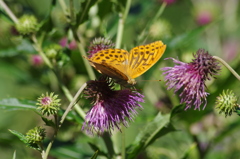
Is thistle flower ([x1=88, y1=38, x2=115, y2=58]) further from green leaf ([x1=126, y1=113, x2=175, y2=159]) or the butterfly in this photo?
green leaf ([x1=126, y1=113, x2=175, y2=159])

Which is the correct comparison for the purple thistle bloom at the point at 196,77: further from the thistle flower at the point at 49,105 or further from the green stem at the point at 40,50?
the green stem at the point at 40,50

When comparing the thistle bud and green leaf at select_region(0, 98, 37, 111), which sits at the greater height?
the thistle bud

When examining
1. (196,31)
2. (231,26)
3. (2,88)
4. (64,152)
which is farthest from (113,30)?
(2,88)

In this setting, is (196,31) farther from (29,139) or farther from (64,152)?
(29,139)

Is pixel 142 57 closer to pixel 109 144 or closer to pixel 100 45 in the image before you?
pixel 100 45

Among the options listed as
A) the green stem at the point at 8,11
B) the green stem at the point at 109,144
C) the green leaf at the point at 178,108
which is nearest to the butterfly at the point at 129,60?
the green leaf at the point at 178,108

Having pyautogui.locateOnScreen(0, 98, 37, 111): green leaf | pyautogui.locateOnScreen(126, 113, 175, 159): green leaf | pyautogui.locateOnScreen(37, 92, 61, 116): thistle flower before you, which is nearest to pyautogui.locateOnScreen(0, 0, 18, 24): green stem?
pyautogui.locateOnScreen(0, 98, 37, 111): green leaf

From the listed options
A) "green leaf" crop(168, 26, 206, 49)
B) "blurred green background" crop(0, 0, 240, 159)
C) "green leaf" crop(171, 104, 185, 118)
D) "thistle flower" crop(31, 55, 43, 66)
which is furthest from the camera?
"thistle flower" crop(31, 55, 43, 66)
